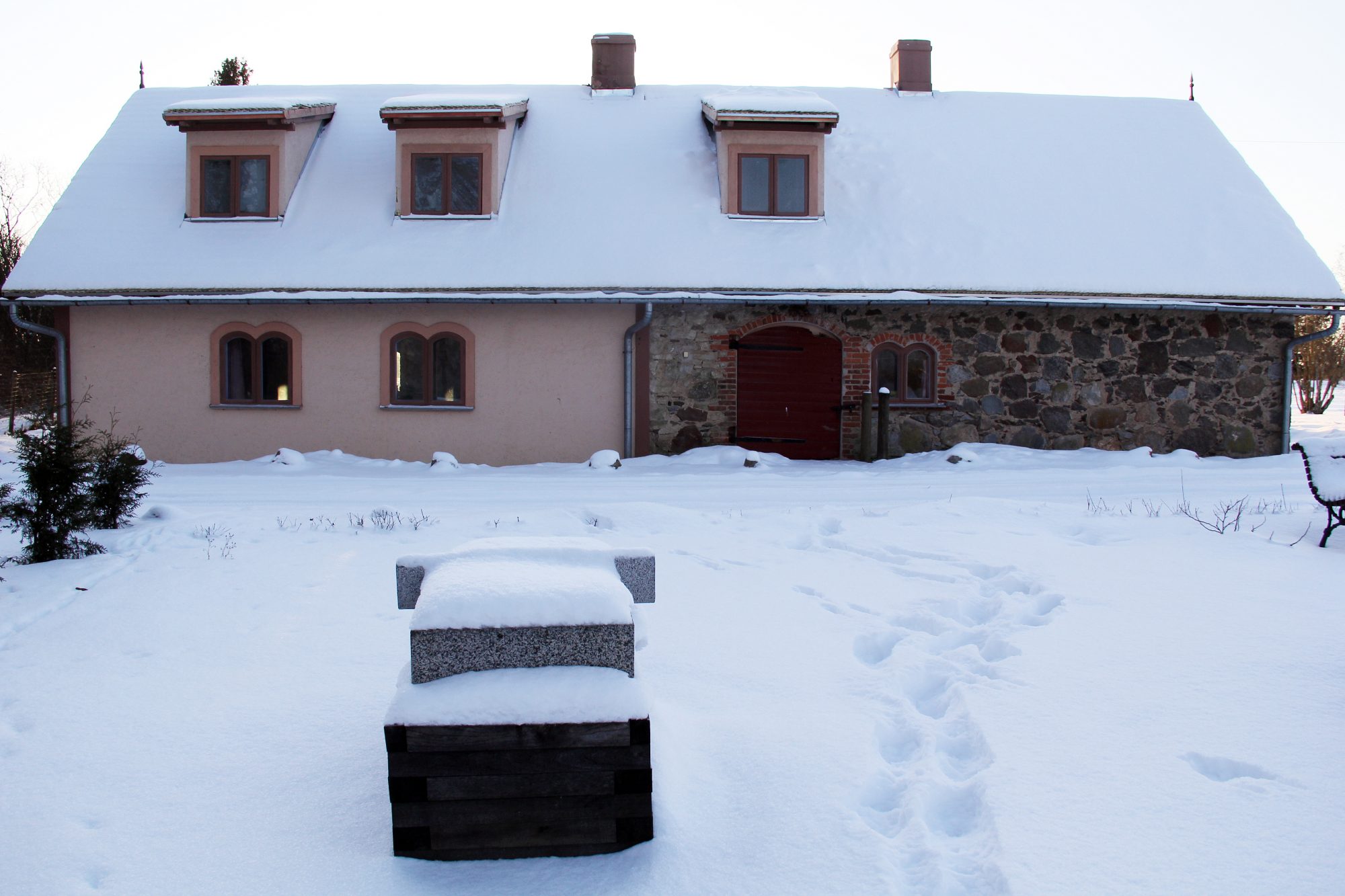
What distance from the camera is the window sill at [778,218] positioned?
13.2 metres

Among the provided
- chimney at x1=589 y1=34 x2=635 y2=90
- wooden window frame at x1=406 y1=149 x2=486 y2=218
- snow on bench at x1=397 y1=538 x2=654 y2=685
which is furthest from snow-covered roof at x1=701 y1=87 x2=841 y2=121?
snow on bench at x1=397 y1=538 x2=654 y2=685

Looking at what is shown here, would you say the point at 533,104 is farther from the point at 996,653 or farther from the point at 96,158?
the point at 996,653

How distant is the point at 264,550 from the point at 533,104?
1057 centimetres

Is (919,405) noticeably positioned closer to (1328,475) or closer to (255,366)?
(1328,475)

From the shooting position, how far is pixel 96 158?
46.6 ft

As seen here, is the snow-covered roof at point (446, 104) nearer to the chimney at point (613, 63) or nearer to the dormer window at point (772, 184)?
the chimney at point (613, 63)

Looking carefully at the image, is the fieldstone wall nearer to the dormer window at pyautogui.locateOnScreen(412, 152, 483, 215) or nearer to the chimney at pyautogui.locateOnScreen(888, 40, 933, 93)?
the dormer window at pyautogui.locateOnScreen(412, 152, 483, 215)

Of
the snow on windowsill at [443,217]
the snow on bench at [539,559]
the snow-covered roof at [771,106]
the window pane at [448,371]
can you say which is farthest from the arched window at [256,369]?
the snow on bench at [539,559]

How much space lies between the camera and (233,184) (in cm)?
1331

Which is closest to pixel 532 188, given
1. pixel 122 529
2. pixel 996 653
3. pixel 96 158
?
pixel 96 158

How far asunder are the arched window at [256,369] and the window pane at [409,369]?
4.54 ft

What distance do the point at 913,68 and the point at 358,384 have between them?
1061 cm

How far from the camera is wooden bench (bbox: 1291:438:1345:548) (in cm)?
649

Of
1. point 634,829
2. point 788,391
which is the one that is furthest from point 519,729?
point 788,391
